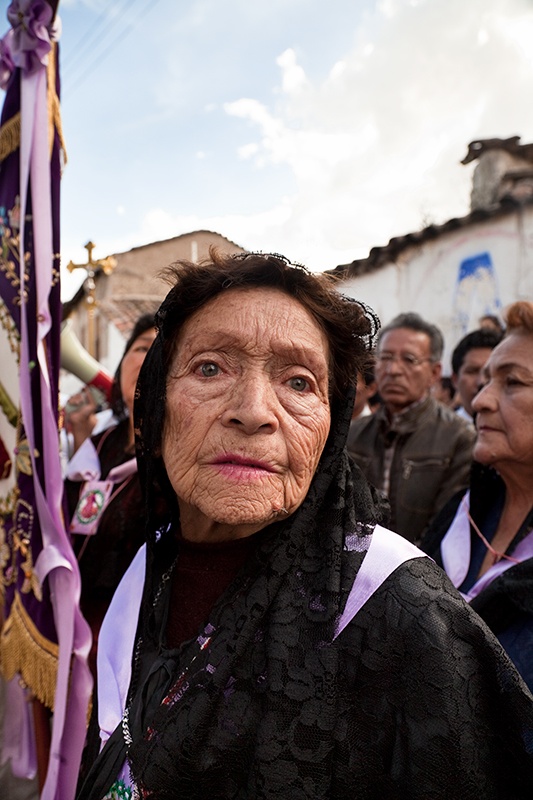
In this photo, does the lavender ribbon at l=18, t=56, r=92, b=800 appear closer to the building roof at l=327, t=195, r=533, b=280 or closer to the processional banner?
the processional banner

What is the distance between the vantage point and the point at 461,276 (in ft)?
29.0

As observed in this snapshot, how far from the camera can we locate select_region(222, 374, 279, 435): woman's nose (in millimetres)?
1349

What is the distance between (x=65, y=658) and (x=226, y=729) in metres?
1.18

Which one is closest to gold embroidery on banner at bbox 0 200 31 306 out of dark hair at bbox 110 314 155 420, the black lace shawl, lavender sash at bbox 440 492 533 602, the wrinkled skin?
dark hair at bbox 110 314 155 420

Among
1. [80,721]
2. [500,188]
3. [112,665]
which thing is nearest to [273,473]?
[112,665]

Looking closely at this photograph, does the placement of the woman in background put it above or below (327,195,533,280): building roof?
below

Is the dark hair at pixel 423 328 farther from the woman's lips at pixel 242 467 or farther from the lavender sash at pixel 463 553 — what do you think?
the woman's lips at pixel 242 467

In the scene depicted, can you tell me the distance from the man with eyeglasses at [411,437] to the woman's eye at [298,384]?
218 cm

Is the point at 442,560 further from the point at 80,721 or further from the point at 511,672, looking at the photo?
the point at 80,721

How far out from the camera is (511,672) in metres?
1.21

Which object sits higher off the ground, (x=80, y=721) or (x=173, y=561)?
(x=173, y=561)

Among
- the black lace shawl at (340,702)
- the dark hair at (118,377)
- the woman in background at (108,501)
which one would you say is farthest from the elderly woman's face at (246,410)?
the dark hair at (118,377)

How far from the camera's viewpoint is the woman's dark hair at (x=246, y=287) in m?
1.47

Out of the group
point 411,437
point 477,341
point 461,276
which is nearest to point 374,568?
point 411,437
